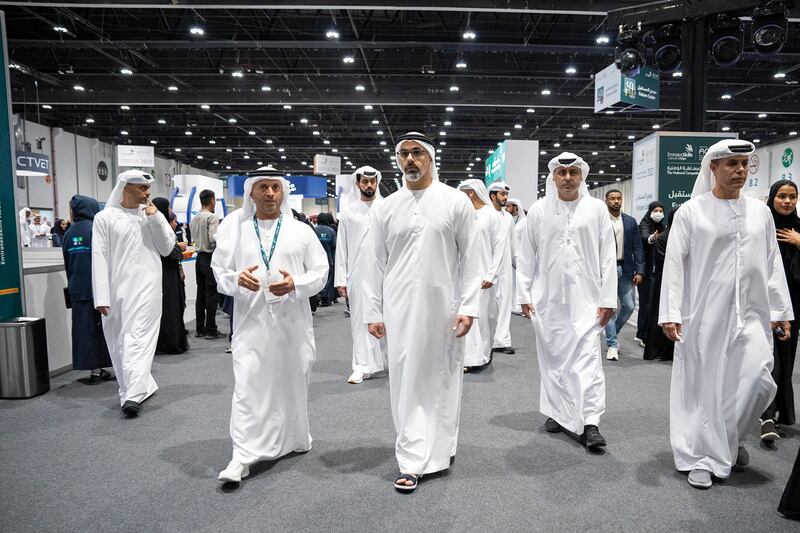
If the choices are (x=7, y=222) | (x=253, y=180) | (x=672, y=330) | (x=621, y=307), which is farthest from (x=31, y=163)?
(x=672, y=330)

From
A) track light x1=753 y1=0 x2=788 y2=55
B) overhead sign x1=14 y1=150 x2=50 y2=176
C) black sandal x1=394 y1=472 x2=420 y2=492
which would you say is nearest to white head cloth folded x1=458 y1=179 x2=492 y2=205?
black sandal x1=394 y1=472 x2=420 y2=492

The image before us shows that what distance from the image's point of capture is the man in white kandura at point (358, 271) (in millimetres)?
4766

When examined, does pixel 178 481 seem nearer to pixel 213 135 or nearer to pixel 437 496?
pixel 437 496

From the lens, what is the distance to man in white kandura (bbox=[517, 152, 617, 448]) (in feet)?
10.6

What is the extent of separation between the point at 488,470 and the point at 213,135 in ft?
69.0

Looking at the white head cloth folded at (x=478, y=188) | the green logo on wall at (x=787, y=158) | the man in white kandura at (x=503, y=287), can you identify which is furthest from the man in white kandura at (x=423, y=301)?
the green logo on wall at (x=787, y=158)

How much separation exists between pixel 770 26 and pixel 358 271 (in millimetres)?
5258

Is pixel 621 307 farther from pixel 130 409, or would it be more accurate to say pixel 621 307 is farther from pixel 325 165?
pixel 325 165

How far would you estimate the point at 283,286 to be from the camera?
277 centimetres

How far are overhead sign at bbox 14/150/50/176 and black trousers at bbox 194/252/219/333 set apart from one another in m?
7.17

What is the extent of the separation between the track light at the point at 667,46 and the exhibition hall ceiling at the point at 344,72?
3.59 ft

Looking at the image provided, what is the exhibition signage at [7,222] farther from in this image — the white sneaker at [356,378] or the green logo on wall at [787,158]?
the green logo on wall at [787,158]

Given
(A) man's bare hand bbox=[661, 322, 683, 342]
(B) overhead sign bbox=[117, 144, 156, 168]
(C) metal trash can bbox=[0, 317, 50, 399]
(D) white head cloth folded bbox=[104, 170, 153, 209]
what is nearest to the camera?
(A) man's bare hand bbox=[661, 322, 683, 342]

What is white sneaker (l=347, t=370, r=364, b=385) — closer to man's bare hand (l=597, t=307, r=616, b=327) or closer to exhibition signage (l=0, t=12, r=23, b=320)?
man's bare hand (l=597, t=307, r=616, b=327)
